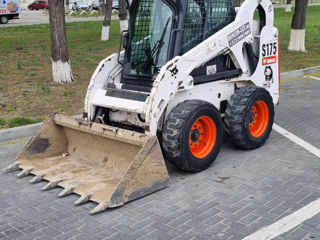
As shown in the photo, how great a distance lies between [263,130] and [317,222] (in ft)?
8.65

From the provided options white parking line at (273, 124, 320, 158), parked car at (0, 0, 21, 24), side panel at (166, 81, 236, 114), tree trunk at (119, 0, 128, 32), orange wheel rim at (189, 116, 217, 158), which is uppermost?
parked car at (0, 0, 21, 24)

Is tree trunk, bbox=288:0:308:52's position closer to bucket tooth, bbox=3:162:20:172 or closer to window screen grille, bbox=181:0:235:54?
window screen grille, bbox=181:0:235:54

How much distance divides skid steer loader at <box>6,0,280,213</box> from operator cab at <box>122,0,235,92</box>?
1cm

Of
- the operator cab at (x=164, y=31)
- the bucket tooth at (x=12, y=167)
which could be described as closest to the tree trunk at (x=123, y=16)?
the operator cab at (x=164, y=31)

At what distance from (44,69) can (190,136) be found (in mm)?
8819

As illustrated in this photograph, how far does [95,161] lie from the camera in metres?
6.12

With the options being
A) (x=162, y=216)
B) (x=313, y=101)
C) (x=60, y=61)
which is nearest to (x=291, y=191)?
(x=162, y=216)

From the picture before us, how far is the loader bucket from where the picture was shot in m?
5.11

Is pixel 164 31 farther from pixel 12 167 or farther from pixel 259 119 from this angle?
pixel 12 167

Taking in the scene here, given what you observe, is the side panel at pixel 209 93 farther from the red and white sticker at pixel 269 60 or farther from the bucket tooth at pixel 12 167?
the bucket tooth at pixel 12 167

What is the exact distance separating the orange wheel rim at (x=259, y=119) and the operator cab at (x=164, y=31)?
0.80 meters

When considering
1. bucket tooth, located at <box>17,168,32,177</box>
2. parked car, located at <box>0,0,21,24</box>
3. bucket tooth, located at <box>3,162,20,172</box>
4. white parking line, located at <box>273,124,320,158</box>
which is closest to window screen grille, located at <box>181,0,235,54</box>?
white parking line, located at <box>273,124,320,158</box>

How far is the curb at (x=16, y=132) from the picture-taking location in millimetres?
7695

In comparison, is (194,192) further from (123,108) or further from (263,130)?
(263,130)
